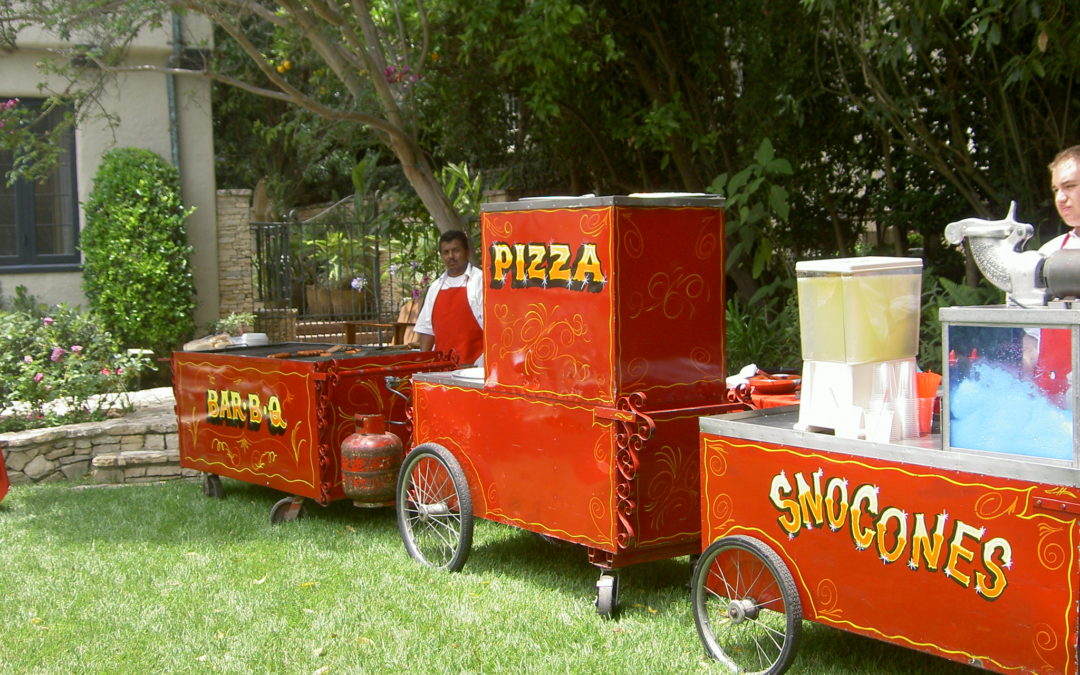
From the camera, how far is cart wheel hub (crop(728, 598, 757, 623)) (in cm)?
402

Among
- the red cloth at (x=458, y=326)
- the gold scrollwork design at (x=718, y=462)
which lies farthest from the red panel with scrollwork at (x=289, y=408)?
the gold scrollwork design at (x=718, y=462)

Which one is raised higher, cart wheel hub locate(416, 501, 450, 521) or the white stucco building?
the white stucco building

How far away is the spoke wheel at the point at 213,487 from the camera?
7770 mm

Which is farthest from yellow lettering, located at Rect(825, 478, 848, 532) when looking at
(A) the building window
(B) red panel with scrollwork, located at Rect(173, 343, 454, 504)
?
(A) the building window

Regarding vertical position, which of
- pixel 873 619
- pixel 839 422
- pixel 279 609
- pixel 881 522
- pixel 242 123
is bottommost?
pixel 279 609

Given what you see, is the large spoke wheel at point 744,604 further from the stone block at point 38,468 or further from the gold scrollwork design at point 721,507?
the stone block at point 38,468

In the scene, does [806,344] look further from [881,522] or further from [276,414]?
[276,414]

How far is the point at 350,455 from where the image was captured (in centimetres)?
623

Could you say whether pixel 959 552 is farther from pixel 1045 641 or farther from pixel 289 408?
pixel 289 408

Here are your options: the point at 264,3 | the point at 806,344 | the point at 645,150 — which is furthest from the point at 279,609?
the point at 264,3

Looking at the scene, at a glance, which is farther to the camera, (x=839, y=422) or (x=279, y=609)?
(x=279, y=609)

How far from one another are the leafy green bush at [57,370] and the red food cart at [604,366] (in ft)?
17.3

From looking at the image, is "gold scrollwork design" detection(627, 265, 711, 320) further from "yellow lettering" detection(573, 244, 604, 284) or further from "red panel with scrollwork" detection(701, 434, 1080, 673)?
"red panel with scrollwork" detection(701, 434, 1080, 673)

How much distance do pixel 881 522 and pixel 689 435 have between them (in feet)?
4.51
